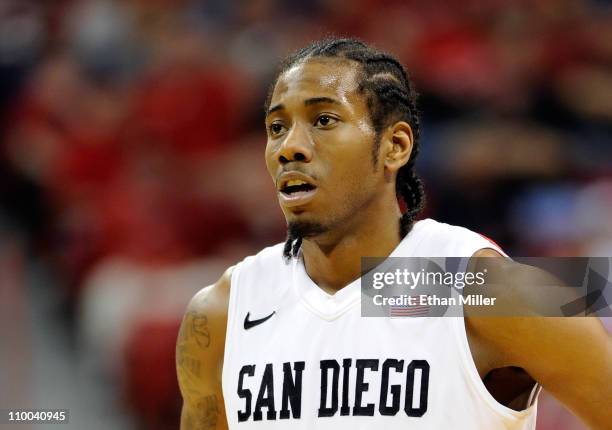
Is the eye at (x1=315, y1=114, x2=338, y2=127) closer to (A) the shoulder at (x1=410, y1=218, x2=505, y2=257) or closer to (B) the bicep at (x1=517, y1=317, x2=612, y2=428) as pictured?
(A) the shoulder at (x1=410, y1=218, x2=505, y2=257)

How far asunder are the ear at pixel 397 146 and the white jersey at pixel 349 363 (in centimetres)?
22

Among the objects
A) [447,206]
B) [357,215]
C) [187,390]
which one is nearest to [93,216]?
[447,206]

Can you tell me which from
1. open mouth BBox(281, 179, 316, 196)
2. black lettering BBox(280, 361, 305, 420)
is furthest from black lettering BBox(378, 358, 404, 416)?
open mouth BBox(281, 179, 316, 196)

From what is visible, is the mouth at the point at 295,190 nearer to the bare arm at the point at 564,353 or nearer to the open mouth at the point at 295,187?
the open mouth at the point at 295,187

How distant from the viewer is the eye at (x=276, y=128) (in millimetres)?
3123

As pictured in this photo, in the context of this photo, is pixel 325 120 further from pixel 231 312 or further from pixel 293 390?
pixel 293 390

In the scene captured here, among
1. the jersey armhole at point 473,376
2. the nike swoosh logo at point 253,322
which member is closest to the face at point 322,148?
the nike swoosh logo at point 253,322

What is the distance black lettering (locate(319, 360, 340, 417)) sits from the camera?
288cm

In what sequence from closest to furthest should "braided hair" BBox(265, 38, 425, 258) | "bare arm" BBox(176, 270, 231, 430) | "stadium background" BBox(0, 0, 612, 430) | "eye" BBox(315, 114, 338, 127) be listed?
"eye" BBox(315, 114, 338, 127) → "braided hair" BBox(265, 38, 425, 258) → "bare arm" BBox(176, 270, 231, 430) → "stadium background" BBox(0, 0, 612, 430)

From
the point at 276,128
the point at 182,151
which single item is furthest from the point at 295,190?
the point at 182,151

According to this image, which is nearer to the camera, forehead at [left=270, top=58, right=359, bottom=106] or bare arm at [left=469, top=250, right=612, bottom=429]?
bare arm at [left=469, top=250, right=612, bottom=429]

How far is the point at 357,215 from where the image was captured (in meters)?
3.12

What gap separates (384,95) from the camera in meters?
3.16

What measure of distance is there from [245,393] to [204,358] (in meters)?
0.32
